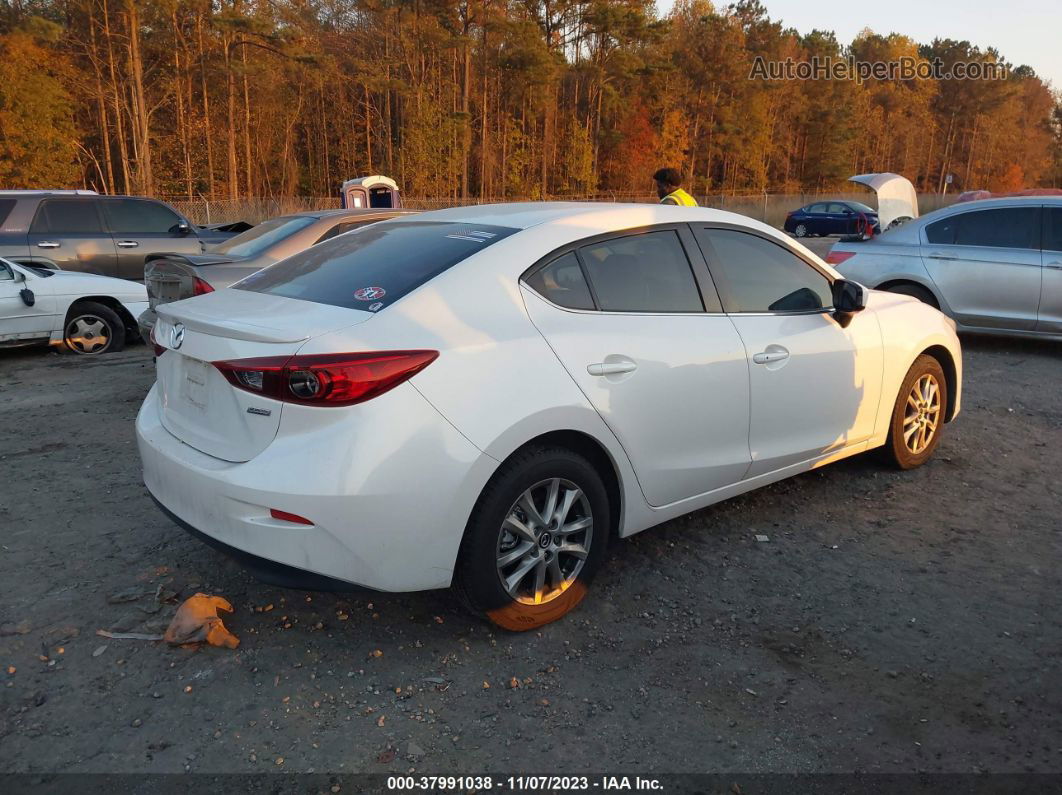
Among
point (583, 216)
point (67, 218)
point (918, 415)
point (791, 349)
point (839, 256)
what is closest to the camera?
point (583, 216)

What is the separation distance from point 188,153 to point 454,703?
36.7 meters

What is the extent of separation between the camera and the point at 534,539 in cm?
315

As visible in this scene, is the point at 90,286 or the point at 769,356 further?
the point at 90,286

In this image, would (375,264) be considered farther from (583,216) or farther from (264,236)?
(264,236)

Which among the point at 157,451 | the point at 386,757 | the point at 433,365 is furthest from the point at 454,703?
the point at 157,451

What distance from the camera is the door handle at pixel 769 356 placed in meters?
3.82

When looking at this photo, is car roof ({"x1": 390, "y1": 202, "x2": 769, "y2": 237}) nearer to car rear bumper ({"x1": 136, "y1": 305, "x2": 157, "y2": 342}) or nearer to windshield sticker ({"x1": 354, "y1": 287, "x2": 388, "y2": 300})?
windshield sticker ({"x1": 354, "y1": 287, "x2": 388, "y2": 300})

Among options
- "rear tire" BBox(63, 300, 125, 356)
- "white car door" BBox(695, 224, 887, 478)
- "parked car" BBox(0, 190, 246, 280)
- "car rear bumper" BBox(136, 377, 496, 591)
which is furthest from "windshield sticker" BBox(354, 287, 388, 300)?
"parked car" BBox(0, 190, 246, 280)

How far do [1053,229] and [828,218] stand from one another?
27.8 m

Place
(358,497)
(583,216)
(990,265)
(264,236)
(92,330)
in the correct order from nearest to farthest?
(358,497), (583,216), (264,236), (990,265), (92,330)

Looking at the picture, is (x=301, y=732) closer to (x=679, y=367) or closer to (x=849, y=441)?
(x=679, y=367)

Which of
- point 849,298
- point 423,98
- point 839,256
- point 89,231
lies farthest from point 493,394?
point 423,98

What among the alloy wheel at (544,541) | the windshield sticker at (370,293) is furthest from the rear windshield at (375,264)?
the alloy wheel at (544,541)

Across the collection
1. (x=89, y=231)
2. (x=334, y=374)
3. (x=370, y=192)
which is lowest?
(x=334, y=374)
